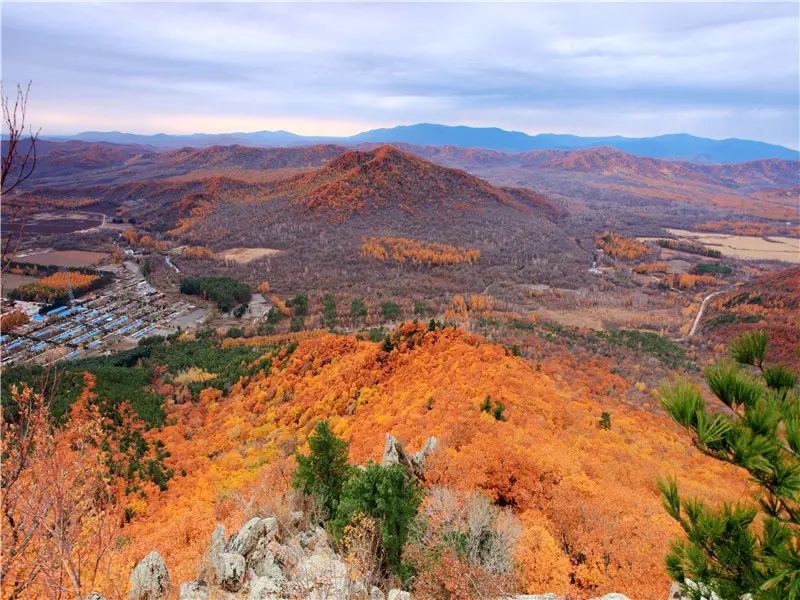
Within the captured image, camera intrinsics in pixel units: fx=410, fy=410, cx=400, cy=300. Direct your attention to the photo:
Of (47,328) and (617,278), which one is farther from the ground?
(617,278)

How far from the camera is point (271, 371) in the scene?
4775cm

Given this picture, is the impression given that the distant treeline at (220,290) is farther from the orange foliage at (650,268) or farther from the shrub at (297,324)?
the orange foliage at (650,268)

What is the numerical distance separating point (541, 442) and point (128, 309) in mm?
100820

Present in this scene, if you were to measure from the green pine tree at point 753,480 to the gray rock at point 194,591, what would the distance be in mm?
13349

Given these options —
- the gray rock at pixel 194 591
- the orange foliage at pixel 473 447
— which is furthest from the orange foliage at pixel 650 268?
the gray rock at pixel 194 591

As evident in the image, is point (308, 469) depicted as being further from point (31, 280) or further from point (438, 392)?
point (31, 280)

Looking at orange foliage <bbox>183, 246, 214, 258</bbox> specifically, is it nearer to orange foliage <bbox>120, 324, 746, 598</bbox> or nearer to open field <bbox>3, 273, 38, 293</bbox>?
open field <bbox>3, 273, 38, 293</bbox>

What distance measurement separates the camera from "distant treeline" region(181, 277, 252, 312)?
9900 centimetres

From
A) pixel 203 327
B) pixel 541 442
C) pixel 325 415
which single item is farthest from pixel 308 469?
pixel 203 327

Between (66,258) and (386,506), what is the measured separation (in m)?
157

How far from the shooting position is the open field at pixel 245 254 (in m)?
132

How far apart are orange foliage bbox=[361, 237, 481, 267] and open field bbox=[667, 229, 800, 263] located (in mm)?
96299

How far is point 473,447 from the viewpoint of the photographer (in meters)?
20.8

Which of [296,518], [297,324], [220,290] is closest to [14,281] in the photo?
[220,290]
